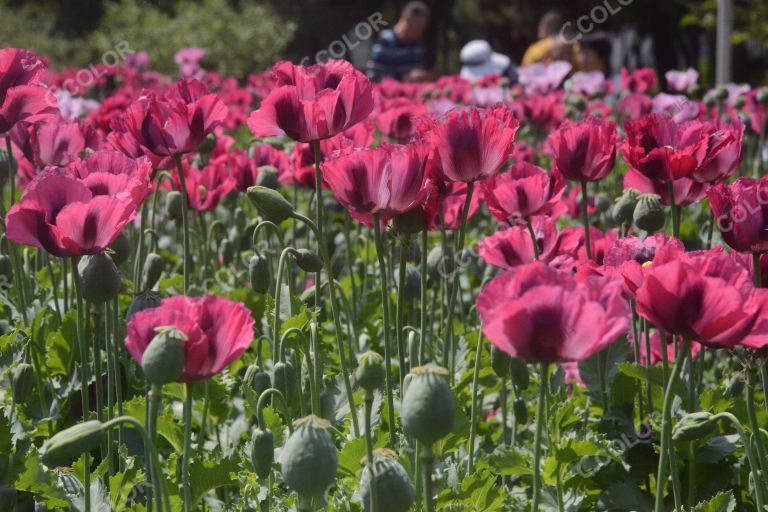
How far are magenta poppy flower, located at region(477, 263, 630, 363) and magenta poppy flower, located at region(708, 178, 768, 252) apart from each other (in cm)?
49

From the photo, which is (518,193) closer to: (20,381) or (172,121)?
(172,121)

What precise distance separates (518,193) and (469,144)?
13.1 inches

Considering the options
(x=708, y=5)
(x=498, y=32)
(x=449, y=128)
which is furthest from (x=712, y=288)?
(x=498, y=32)

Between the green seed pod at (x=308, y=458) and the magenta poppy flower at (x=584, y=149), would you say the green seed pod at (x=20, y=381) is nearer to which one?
the green seed pod at (x=308, y=458)

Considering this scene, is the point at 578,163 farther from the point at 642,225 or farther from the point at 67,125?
the point at 67,125

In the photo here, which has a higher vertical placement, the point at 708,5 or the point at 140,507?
the point at 708,5

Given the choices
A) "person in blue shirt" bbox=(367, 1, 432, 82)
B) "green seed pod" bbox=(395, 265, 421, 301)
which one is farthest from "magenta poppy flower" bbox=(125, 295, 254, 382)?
"person in blue shirt" bbox=(367, 1, 432, 82)

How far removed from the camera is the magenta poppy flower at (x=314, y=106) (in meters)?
1.61

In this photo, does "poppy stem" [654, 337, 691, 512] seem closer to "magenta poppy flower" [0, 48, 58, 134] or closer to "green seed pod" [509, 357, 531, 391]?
"green seed pod" [509, 357, 531, 391]

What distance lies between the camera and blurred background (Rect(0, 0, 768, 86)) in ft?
47.8

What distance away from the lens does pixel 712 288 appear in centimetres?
109

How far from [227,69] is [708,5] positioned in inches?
263

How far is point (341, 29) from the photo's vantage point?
86.3ft

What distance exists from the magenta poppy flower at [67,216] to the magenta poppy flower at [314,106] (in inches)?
12.4
